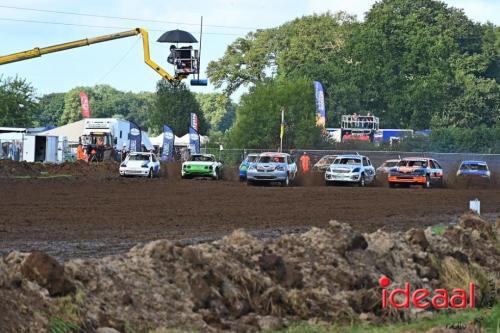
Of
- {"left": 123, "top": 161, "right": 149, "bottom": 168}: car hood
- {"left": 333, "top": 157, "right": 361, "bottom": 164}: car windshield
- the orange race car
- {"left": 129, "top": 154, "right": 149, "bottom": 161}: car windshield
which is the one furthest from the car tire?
{"left": 129, "top": 154, "right": 149, "bottom": 161}: car windshield

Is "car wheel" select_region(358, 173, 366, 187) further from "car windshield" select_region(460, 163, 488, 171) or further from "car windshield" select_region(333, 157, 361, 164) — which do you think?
"car windshield" select_region(460, 163, 488, 171)

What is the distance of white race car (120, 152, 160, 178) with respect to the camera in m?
53.0

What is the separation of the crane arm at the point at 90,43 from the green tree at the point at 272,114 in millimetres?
35169

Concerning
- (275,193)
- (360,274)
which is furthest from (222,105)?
(360,274)

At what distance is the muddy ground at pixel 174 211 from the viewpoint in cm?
1917

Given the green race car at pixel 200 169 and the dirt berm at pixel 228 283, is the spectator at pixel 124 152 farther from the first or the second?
the dirt berm at pixel 228 283

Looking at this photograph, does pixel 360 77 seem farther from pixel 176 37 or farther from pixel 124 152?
pixel 176 37

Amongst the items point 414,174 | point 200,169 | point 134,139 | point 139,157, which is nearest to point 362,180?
point 414,174

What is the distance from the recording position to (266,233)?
20922 mm

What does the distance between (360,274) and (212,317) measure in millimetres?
2744

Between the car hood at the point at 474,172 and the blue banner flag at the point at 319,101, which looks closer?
the car hood at the point at 474,172

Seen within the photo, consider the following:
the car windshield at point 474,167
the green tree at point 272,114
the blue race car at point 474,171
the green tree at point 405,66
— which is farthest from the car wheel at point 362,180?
the green tree at point 405,66

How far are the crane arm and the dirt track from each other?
737cm

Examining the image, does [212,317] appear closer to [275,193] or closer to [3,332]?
[3,332]
